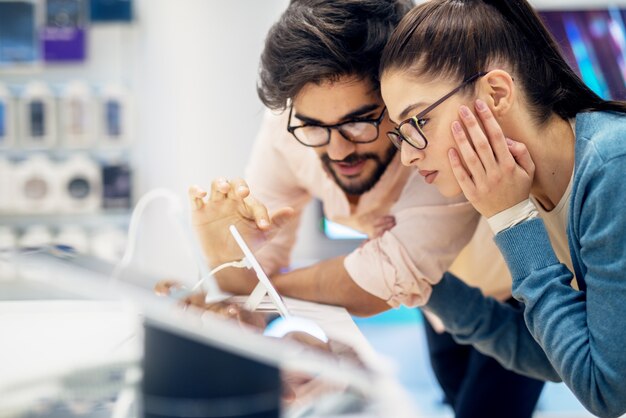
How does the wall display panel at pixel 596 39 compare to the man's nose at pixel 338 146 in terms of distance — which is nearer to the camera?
the man's nose at pixel 338 146

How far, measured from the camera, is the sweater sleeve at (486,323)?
1.31m

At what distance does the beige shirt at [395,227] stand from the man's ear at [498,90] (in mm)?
303

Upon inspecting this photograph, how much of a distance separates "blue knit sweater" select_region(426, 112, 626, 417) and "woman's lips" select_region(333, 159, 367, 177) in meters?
0.40

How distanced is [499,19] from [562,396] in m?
2.31

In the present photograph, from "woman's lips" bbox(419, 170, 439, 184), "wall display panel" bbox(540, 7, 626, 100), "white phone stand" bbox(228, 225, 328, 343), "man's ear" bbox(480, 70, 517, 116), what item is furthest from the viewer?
"wall display panel" bbox(540, 7, 626, 100)

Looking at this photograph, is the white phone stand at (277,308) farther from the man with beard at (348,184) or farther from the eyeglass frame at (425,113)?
the eyeglass frame at (425,113)

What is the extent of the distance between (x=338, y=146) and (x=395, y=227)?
0.64ft

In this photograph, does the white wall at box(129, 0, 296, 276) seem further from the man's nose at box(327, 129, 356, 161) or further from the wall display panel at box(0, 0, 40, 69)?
the man's nose at box(327, 129, 356, 161)

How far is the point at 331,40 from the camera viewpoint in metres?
1.26

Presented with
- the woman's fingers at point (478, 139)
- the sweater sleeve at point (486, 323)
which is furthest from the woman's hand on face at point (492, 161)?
the sweater sleeve at point (486, 323)

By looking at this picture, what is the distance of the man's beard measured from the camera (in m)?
1.33

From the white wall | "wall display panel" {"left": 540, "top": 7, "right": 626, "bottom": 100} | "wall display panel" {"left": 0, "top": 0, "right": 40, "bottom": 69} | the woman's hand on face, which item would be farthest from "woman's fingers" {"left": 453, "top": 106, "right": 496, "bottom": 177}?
"wall display panel" {"left": 0, "top": 0, "right": 40, "bottom": 69}

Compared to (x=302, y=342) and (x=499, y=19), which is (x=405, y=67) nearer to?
(x=499, y=19)

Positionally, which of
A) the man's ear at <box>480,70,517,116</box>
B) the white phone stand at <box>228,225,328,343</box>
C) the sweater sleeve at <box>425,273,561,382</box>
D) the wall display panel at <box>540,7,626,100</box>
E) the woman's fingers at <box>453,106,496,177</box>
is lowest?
the sweater sleeve at <box>425,273,561,382</box>
